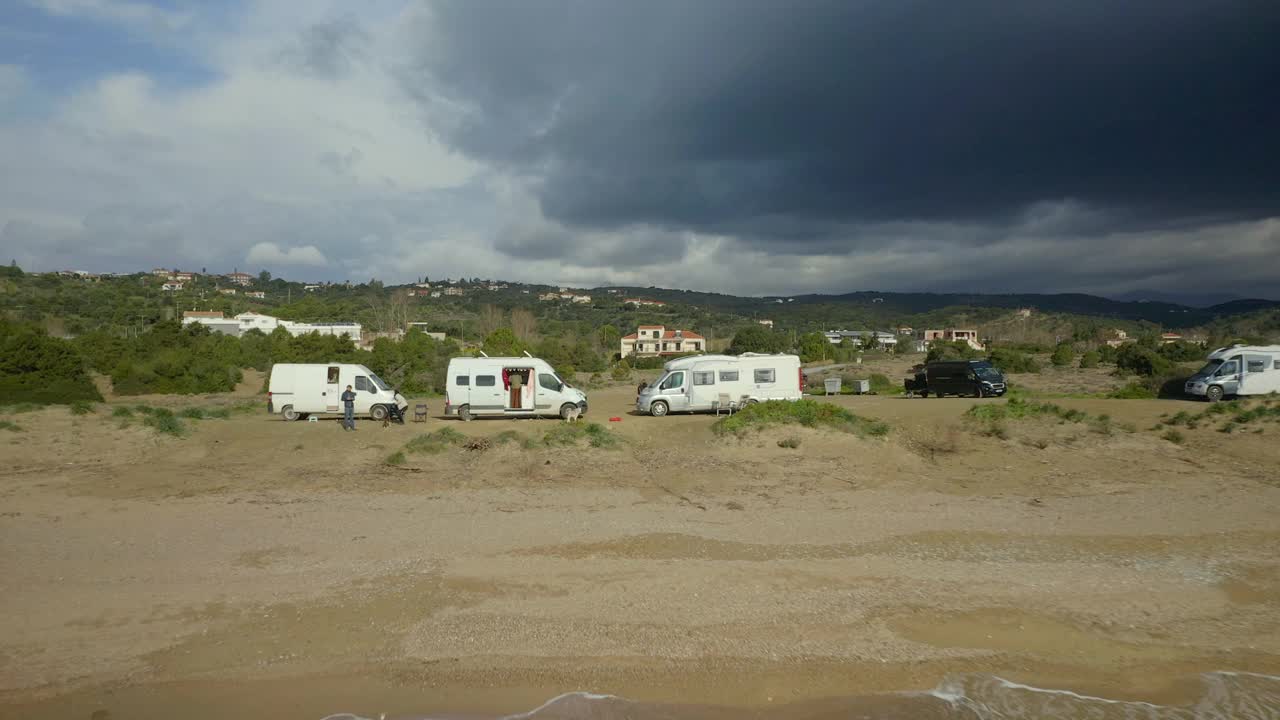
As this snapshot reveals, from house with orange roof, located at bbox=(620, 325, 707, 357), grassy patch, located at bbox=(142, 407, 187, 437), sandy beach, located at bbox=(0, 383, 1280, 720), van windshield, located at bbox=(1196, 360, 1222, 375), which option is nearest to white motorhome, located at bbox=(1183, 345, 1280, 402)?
van windshield, located at bbox=(1196, 360, 1222, 375)

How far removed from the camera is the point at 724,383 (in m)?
25.3

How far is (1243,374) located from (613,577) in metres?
25.6

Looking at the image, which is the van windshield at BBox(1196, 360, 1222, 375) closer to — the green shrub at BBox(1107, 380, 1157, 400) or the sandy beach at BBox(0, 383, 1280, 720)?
the green shrub at BBox(1107, 380, 1157, 400)

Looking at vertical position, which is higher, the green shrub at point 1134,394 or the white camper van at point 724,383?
the white camper van at point 724,383

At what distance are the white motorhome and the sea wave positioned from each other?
22768 mm

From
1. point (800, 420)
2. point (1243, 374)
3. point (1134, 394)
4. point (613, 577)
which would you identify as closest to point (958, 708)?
point (613, 577)

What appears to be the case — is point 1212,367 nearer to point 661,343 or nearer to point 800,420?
point 800,420

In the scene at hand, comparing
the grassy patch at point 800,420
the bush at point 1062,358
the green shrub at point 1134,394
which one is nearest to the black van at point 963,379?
the green shrub at point 1134,394

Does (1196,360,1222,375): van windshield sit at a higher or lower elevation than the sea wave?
higher

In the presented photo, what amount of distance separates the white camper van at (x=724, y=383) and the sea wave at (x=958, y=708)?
18155 millimetres

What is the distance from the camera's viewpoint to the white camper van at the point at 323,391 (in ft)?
82.5

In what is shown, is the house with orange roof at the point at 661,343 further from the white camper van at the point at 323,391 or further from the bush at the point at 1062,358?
the white camper van at the point at 323,391

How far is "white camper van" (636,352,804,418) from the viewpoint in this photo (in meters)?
25.2

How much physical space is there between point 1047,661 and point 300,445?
16.9 metres
